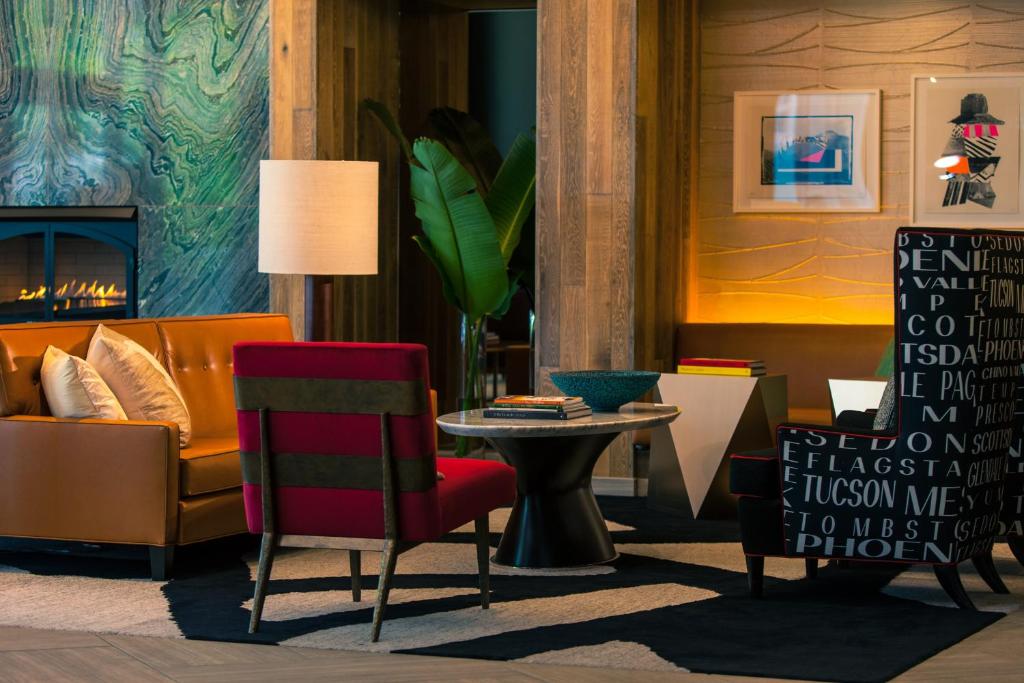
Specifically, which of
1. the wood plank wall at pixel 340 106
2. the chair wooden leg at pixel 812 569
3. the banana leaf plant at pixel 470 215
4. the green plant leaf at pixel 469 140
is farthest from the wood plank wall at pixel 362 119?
the chair wooden leg at pixel 812 569

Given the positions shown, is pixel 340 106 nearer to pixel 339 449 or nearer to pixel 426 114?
pixel 426 114

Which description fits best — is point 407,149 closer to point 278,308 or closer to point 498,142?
point 278,308

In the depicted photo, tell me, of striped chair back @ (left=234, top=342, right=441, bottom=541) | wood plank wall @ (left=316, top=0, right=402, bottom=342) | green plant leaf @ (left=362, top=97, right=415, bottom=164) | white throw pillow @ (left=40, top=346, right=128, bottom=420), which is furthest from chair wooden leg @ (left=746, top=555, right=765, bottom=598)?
green plant leaf @ (left=362, top=97, right=415, bottom=164)

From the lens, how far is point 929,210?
713cm

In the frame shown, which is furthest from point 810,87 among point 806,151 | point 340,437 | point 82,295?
point 340,437

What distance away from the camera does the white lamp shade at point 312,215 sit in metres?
5.50

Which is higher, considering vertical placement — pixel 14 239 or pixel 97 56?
pixel 97 56

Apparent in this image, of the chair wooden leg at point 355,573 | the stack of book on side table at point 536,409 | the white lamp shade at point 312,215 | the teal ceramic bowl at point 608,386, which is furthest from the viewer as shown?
the white lamp shade at point 312,215

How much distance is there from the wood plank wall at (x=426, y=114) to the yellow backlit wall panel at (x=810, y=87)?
1403 millimetres

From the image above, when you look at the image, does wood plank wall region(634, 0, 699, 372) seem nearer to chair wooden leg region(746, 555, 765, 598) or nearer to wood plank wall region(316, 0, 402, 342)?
wood plank wall region(316, 0, 402, 342)

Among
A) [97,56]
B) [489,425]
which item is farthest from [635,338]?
[97,56]

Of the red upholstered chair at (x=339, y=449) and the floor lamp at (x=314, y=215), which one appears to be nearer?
the red upholstered chair at (x=339, y=449)

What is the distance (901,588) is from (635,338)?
219 centimetres

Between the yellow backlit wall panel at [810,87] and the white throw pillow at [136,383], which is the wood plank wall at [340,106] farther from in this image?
the white throw pillow at [136,383]
